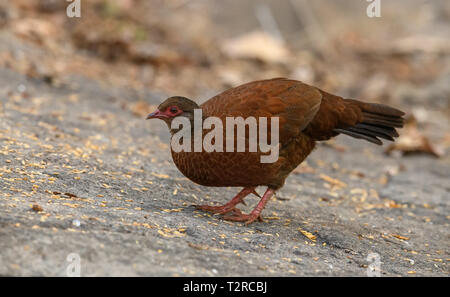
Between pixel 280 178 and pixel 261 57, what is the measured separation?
20.7ft

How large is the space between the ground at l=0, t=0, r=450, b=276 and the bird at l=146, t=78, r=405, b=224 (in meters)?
0.30

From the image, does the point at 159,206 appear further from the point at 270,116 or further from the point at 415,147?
the point at 415,147

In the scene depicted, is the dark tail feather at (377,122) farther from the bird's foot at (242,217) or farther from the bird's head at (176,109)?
the bird's head at (176,109)

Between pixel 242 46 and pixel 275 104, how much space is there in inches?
251

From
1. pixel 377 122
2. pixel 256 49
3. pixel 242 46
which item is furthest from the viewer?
Result: pixel 242 46

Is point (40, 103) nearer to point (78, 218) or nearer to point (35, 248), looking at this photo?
point (78, 218)

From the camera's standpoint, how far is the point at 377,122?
473 cm

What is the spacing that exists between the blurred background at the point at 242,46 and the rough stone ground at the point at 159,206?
3.11 ft

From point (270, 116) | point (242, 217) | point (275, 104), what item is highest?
point (275, 104)

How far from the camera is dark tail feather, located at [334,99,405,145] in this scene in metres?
4.71

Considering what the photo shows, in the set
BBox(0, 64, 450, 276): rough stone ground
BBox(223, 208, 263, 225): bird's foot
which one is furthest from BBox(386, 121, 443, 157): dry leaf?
BBox(223, 208, 263, 225): bird's foot

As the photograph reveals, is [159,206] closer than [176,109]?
Yes

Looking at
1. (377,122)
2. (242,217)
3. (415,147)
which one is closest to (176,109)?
(242,217)

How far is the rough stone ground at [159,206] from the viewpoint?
3043mm
